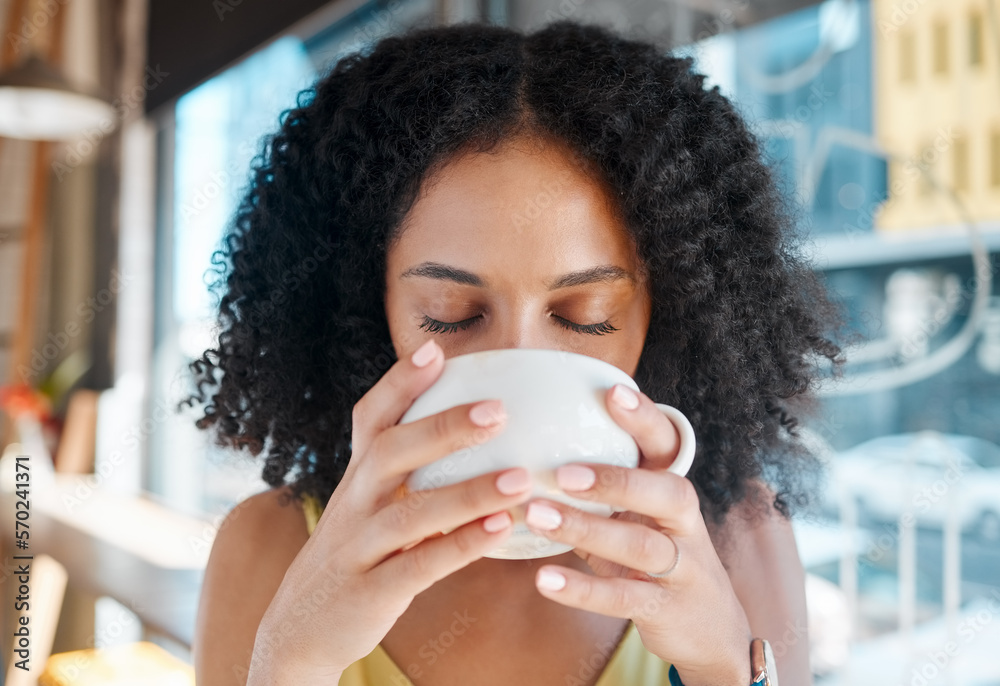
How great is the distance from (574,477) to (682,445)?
0.12m

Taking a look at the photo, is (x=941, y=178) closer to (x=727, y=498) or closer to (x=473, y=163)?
(x=727, y=498)

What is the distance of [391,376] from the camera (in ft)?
1.82

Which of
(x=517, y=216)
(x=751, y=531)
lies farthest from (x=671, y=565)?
(x=751, y=531)

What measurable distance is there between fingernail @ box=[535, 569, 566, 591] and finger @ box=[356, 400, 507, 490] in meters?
0.11

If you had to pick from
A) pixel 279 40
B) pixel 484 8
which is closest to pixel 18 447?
pixel 279 40

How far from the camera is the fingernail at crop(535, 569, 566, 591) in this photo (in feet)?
1.77

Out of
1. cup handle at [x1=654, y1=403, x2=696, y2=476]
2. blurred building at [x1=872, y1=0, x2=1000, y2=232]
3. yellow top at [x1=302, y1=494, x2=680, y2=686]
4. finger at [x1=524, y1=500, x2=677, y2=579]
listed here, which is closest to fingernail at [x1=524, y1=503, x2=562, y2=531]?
finger at [x1=524, y1=500, x2=677, y2=579]

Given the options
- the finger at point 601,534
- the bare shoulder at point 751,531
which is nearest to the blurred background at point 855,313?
the bare shoulder at point 751,531

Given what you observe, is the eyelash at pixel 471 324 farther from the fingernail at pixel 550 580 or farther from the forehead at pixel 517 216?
the fingernail at pixel 550 580

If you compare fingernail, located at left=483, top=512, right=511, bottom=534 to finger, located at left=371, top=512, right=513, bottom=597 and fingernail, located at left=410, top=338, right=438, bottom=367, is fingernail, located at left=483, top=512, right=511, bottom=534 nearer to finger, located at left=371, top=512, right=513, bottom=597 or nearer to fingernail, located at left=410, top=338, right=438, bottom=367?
finger, located at left=371, top=512, right=513, bottom=597

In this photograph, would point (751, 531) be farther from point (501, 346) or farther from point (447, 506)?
point (447, 506)

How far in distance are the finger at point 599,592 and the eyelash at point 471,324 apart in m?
0.29

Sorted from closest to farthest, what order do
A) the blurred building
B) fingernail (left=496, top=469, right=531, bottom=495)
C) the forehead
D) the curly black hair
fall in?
fingernail (left=496, top=469, right=531, bottom=495) → the forehead → the curly black hair → the blurred building

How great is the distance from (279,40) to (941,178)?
2.29 meters
